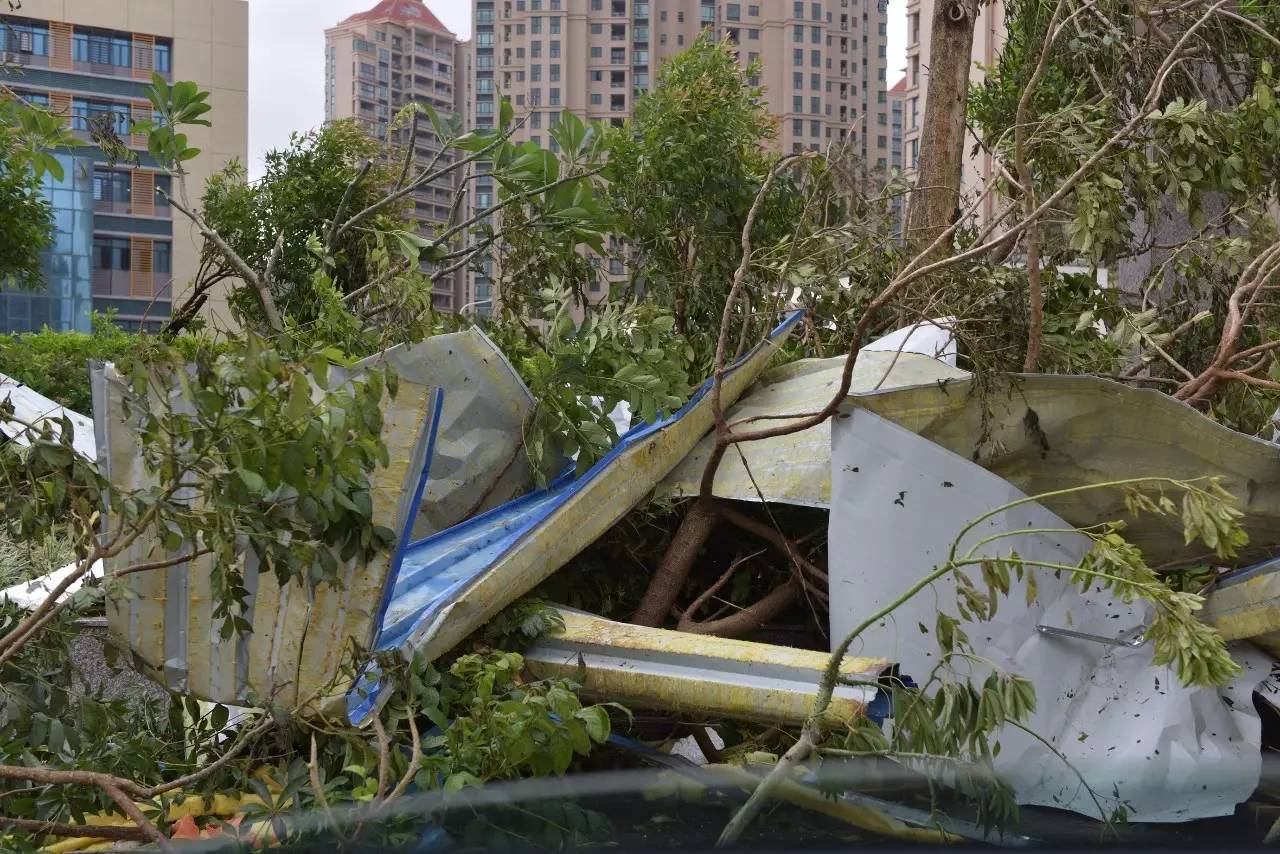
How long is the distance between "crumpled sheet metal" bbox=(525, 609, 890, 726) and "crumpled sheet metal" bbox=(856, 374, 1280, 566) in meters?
0.70

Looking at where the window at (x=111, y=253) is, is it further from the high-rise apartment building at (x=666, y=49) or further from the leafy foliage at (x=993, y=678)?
the leafy foliage at (x=993, y=678)

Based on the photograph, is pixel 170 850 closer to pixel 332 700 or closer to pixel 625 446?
pixel 332 700

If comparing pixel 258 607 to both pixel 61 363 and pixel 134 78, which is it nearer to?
pixel 61 363

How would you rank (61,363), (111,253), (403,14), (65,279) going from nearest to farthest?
(61,363) → (65,279) → (111,253) → (403,14)

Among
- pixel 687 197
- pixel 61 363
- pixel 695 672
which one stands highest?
pixel 687 197

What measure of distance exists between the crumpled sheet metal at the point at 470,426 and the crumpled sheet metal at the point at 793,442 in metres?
0.42

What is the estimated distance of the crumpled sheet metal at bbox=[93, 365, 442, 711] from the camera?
2.63 metres

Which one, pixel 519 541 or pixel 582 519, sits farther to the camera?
pixel 582 519

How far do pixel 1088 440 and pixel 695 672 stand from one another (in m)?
1.13

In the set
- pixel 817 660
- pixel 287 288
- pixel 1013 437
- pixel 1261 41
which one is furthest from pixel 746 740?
pixel 1261 41

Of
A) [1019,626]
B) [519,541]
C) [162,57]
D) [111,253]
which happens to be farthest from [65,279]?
[1019,626]

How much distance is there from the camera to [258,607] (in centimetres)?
273

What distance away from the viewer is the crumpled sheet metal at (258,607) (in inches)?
104

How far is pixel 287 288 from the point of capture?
6055mm
